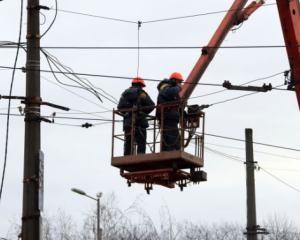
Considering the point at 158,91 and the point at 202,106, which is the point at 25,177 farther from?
the point at 202,106

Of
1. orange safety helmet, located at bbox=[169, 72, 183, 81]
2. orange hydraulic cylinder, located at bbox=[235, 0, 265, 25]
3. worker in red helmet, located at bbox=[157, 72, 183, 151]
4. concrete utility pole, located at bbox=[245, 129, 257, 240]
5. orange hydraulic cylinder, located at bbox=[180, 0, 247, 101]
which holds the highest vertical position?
orange hydraulic cylinder, located at bbox=[235, 0, 265, 25]

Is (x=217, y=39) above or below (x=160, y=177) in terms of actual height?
above

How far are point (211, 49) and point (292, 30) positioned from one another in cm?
242

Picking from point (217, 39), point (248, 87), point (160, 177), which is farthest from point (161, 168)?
point (217, 39)

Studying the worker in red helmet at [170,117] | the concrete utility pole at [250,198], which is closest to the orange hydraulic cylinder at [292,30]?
the concrete utility pole at [250,198]

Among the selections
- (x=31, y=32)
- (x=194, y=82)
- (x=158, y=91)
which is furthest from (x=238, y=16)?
(x=31, y=32)

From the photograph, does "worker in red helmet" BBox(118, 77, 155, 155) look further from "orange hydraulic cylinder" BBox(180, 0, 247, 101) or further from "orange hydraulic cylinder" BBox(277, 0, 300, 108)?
"orange hydraulic cylinder" BBox(277, 0, 300, 108)

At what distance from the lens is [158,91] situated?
17.8 m

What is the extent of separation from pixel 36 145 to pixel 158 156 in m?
3.90

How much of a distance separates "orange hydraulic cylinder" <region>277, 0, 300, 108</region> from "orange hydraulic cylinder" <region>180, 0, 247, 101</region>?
1861 millimetres

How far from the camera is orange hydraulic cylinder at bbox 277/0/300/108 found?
19.6 m

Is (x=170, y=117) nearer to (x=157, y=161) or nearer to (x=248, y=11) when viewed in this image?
Result: (x=157, y=161)

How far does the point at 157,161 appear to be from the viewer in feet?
56.6

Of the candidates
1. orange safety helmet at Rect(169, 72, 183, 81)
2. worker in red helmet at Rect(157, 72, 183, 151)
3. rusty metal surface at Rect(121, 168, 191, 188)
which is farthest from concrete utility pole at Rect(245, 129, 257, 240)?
orange safety helmet at Rect(169, 72, 183, 81)
